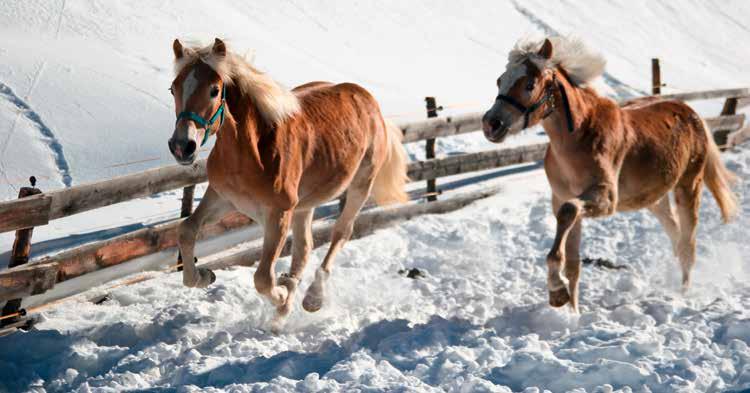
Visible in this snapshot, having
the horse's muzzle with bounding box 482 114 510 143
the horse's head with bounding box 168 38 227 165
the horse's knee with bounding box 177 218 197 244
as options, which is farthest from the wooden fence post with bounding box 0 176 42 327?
the horse's muzzle with bounding box 482 114 510 143

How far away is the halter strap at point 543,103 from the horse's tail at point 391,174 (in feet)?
4.73

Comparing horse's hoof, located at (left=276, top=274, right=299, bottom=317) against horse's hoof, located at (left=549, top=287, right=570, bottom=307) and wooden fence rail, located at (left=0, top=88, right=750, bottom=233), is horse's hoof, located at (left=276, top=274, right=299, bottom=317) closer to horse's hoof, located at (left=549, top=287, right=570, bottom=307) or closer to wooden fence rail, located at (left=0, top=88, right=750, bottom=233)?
wooden fence rail, located at (left=0, top=88, right=750, bottom=233)

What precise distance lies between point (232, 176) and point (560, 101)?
2346mm

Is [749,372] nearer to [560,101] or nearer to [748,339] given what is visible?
[748,339]

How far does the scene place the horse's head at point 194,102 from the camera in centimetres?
474

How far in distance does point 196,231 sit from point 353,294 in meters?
1.56

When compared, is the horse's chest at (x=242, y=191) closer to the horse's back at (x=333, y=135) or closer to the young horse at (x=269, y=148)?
the young horse at (x=269, y=148)

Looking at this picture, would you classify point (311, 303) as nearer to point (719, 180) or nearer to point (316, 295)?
point (316, 295)

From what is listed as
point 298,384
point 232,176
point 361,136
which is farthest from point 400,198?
point 298,384

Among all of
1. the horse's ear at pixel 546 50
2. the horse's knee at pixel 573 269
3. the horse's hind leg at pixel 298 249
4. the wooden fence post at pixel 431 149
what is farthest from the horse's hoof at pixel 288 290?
the wooden fence post at pixel 431 149

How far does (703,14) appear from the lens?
26953 mm

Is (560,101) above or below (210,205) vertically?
above

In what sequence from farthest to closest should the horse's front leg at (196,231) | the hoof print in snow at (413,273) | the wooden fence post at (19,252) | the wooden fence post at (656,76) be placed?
the wooden fence post at (656,76)
the hoof print in snow at (413,273)
the wooden fence post at (19,252)
the horse's front leg at (196,231)

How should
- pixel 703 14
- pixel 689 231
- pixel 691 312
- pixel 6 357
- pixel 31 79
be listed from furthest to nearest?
pixel 703 14 < pixel 31 79 < pixel 689 231 < pixel 691 312 < pixel 6 357
